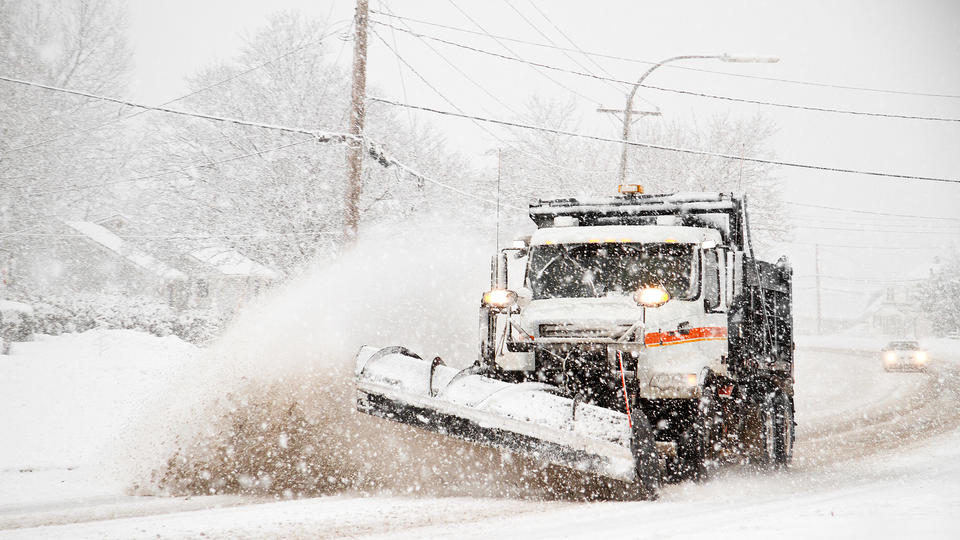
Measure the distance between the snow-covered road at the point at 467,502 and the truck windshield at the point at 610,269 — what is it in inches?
74.2

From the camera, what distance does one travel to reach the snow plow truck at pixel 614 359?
635 centimetres

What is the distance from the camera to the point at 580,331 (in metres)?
7.10

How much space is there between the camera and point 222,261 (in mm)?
27109

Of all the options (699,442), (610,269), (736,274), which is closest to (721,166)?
(736,274)

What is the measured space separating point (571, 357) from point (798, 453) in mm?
5991

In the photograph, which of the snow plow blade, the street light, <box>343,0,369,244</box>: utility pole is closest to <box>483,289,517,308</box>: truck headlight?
the snow plow blade

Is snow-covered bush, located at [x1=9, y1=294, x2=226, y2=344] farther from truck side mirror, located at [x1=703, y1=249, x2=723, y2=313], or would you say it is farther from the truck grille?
truck side mirror, located at [x1=703, y1=249, x2=723, y2=313]

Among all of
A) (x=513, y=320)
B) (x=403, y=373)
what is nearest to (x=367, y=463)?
(x=403, y=373)

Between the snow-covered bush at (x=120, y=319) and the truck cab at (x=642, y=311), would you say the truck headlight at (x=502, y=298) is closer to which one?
the truck cab at (x=642, y=311)

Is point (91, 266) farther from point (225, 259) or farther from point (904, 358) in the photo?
point (904, 358)

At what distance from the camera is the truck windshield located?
25.5 feet

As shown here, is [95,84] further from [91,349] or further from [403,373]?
[403,373]

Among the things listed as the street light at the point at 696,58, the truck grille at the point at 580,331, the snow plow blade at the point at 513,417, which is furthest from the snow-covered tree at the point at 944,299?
the snow plow blade at the point at 513,417

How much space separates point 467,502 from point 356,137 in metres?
9.71
